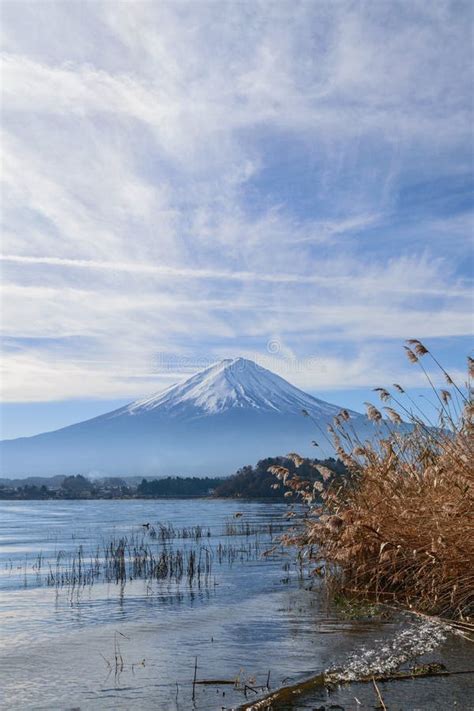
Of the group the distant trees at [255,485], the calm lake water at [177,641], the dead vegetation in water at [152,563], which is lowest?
the calm lake water at [177,641]

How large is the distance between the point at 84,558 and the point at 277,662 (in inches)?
489

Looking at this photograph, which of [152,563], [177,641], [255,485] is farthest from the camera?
[255,485]

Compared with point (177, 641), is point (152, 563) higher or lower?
higher

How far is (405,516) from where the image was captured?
8375 millimetres

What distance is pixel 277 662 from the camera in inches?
257

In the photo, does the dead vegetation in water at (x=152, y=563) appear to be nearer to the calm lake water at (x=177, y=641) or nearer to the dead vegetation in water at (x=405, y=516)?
the calm lake water at (x=177, y=641)

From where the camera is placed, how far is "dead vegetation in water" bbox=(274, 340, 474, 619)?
7.80m

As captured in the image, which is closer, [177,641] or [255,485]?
[177,641]

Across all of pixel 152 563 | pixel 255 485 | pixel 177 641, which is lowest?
pixel 177 641

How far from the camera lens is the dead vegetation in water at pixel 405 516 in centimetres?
780

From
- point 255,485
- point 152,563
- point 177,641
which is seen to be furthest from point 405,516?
point 255,485

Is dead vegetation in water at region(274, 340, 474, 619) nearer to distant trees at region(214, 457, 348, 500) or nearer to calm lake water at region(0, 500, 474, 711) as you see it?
calm lake water at region(0, 500, 474, 711)

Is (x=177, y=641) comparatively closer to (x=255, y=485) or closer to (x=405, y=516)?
(x=405, y=516)

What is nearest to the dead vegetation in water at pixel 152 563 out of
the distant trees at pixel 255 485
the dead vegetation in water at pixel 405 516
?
the dead vegetation in water at pixel 405 516
